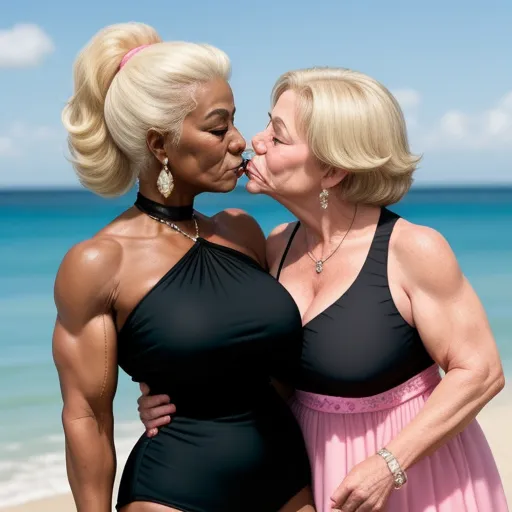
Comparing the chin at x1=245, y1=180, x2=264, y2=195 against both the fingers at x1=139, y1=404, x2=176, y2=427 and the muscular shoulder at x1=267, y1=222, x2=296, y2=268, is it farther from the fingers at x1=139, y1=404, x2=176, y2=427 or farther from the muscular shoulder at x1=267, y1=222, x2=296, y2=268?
the fingers at x1=139, y1=404, x2=176, y2=427

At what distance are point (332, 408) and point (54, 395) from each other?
327 inches

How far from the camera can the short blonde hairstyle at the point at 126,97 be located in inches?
138

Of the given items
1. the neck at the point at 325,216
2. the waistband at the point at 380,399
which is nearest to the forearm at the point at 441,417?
the waistband at the point at 380,399

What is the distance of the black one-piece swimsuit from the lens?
3.47 meters

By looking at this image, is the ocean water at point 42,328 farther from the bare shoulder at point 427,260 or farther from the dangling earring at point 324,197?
the bare shoulder at point 427,260

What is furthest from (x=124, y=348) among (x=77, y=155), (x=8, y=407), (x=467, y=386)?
(x=8, y=407)

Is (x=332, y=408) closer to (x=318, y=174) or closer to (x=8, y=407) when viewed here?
(x=318, y=174)

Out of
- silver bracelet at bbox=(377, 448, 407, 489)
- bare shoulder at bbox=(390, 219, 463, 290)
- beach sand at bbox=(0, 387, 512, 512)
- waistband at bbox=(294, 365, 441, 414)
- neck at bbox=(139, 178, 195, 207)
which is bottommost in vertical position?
beach sand at bbox=(0, 387, 512, 512)

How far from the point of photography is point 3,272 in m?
26.1

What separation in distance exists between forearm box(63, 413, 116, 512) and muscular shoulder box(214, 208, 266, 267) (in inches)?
35.5

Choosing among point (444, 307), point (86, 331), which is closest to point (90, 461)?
point (86, 331)

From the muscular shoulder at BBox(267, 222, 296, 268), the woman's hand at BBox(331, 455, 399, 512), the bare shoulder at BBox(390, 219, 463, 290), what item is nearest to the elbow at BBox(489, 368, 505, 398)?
the bare shoulder at BBox(390, 219, 463, 290)

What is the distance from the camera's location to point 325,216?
3852mm

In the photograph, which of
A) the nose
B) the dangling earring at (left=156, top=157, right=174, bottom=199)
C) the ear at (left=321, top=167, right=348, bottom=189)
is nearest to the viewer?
the dangling earring at (left=156, top=157, right=174, bottom=199)
